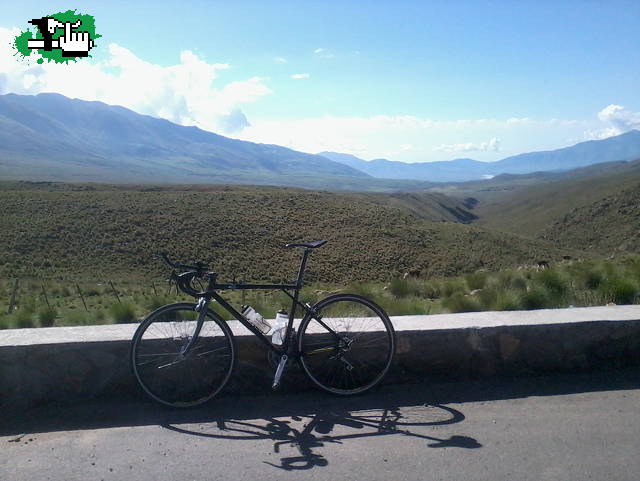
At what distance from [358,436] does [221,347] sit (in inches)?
48.5

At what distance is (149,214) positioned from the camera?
55156 mm

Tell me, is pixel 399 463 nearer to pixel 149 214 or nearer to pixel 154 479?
pixel 154 479

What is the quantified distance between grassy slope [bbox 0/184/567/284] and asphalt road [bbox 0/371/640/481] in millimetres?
33556

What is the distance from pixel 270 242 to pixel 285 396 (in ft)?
147

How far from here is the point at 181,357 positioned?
14.1 ft

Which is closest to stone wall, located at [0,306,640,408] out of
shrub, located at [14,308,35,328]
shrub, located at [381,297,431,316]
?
shrub, located at [381,297,431,316]

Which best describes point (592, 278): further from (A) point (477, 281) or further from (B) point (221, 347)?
(B) point (221, 347)

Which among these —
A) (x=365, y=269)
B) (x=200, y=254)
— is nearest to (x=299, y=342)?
(x=365, y=269)

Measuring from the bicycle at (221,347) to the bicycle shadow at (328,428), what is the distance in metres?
0.29

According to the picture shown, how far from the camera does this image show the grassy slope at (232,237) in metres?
41.8

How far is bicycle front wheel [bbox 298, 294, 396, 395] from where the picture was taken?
14.6ft

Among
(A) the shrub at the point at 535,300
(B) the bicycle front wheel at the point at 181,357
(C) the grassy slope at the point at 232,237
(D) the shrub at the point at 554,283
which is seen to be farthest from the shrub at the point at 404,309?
(C) the grassy slope at the point at 232,237

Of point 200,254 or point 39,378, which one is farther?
point 200,254

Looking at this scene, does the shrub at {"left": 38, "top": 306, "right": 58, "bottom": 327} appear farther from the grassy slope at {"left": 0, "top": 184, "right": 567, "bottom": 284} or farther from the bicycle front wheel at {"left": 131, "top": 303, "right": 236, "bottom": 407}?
the grassy slope at {"left": 0, "top": 184, "right": 567, "bottom": 284}
